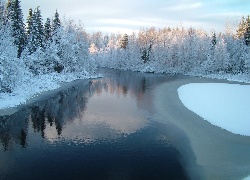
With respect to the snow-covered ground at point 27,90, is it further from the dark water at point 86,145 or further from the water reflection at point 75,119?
the dark water at point 86,145

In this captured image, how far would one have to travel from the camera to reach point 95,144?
68.6 feet

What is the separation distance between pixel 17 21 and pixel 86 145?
47.9 metres

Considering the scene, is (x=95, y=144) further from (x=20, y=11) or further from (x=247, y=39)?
(x=247, y=39)

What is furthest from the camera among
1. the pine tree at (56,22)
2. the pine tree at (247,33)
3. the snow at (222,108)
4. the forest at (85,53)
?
the pine tree at (247,33)

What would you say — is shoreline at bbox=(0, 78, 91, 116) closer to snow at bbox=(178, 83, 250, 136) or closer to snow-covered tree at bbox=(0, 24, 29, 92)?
snow-covered tree at bbox=(0, 24, 29, 92)

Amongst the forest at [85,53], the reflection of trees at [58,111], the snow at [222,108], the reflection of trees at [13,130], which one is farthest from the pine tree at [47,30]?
the reflection of trees at [13,130]

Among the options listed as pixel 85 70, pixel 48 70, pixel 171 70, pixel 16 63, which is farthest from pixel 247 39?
pixel 16 63

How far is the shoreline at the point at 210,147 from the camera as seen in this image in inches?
669

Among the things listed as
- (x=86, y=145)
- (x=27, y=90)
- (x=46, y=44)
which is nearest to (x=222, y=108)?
(x=86, y=145)

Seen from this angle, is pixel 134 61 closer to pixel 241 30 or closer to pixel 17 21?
pixel 241 30

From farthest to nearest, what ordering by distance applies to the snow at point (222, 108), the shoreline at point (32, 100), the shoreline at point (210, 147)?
the shoreline at point (32, 100) < the snow at point (222, 108) < the shoreline at point (210, 147)

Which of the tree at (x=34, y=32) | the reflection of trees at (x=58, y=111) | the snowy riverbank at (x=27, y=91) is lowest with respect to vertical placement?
the reflection of trees at (x=58, y=111)

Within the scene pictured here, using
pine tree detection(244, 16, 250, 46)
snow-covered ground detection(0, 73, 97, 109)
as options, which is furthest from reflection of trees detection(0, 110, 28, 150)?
pine tree detection(244, 16, 250, 46)

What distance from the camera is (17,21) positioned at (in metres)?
59.6
